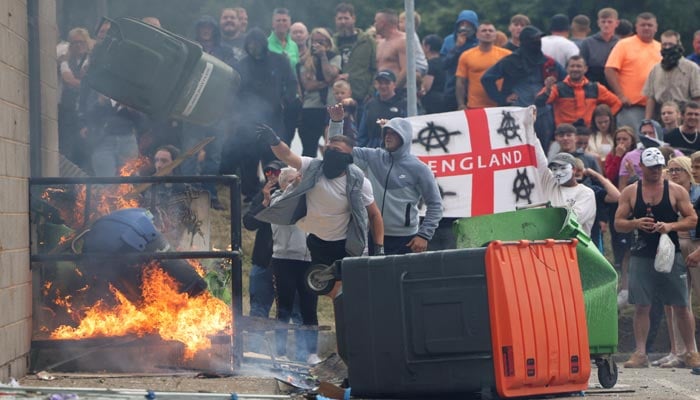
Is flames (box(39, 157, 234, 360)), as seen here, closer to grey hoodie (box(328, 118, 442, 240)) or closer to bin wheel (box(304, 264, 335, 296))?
bin wheel (box(304, 264, 335, 296))

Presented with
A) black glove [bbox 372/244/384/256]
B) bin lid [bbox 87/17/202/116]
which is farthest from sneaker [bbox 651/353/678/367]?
bin lid [bbox 87/17/202/116]

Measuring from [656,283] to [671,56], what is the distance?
12.8 feet

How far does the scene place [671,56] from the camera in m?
15.3

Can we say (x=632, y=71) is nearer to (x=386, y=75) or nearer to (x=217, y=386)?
(x=386, y=75)

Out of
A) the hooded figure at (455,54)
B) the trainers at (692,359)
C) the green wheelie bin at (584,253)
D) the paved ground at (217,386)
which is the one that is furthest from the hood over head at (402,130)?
the hooded figure at (455,54)

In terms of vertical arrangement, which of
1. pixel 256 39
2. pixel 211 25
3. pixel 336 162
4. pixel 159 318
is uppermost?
pixel 211 25

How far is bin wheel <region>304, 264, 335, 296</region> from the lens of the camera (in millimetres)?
10766

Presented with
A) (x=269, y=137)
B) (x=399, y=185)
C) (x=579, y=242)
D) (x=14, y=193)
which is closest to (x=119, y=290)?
(x=14, y=193)

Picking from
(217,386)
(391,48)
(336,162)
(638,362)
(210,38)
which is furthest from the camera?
(391,48)

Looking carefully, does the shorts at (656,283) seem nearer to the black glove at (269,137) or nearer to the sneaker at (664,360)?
the sneaker at (664,360)

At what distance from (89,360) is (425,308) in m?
2.45

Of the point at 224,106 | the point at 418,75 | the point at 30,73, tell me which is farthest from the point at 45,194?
the point at 418,75

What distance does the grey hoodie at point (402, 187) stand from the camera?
11758 mm

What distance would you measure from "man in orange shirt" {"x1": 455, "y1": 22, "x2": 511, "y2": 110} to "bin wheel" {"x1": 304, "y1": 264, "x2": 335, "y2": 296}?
5607 mm
